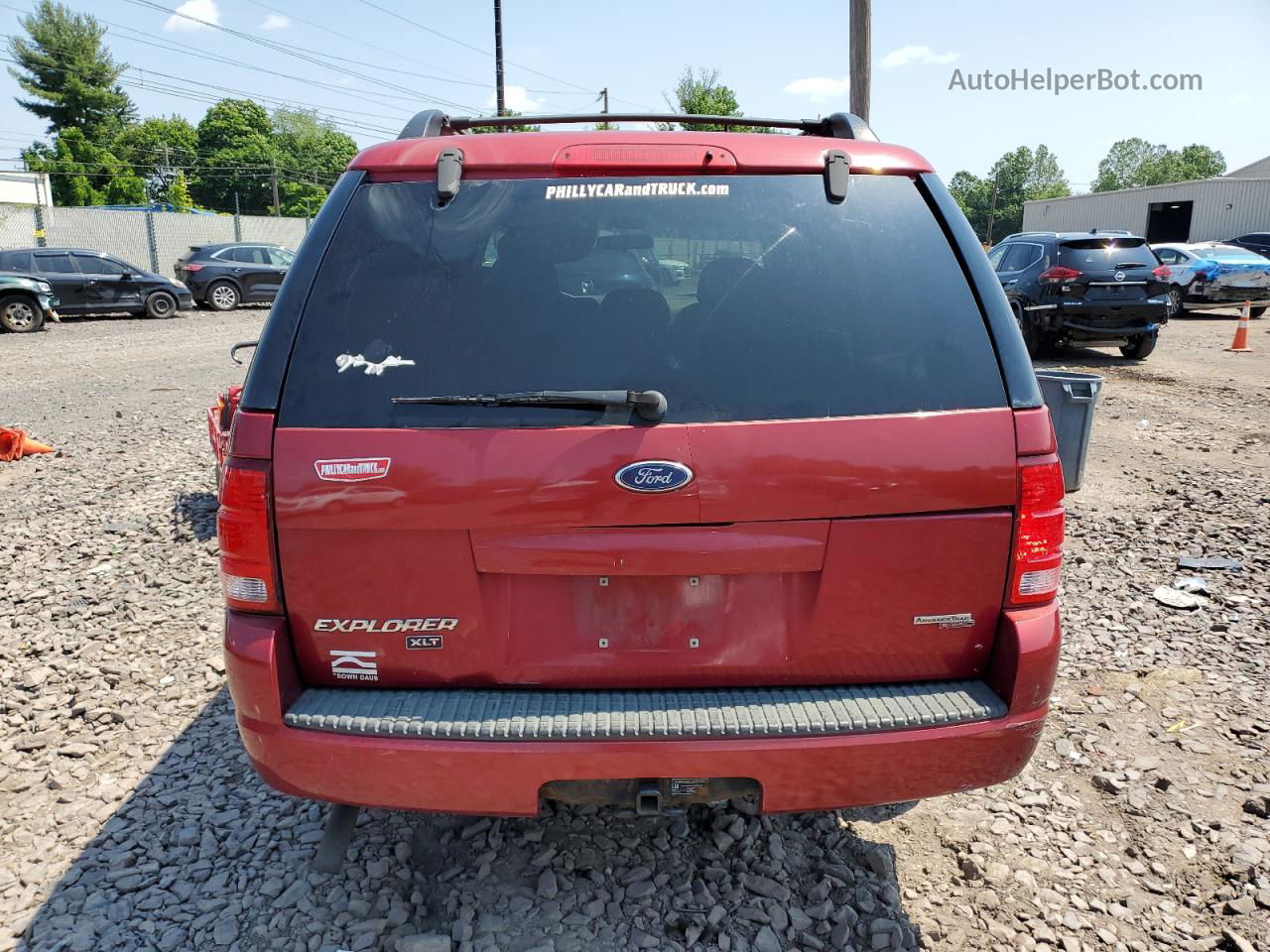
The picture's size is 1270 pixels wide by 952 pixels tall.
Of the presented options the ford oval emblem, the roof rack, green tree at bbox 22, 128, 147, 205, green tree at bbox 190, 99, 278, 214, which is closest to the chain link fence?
the roof rack

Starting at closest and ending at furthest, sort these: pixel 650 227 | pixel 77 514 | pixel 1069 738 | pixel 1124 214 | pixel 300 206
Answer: pixel 650 227 < pixel 1069 738 < pixel 77 514 < pixel 1124 214 < pixel 300 206

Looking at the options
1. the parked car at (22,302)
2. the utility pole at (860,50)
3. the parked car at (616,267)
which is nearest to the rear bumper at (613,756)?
the parked car at (616,267)

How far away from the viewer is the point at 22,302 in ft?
60.2

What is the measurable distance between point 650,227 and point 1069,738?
8.67 feet

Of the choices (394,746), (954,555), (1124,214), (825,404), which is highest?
(1124,214)

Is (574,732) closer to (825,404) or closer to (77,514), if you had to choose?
(825,404)

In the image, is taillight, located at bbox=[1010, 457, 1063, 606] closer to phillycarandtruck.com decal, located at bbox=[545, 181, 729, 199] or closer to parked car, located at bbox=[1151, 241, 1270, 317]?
phillycarandtruck.com decal, located at bbox=[545, 181, 729, 199]

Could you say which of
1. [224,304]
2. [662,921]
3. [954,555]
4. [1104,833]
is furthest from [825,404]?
[224,304]

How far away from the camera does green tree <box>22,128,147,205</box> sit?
69.1 metres

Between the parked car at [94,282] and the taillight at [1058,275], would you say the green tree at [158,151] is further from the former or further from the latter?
the taillight at [1058,275]

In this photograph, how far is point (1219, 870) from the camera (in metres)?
2.76

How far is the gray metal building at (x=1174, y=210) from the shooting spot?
38156 millimetres

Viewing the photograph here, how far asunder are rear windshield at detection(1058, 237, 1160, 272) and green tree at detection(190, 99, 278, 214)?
9257cm

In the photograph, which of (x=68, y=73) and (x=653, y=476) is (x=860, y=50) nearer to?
(x=653, y=476)
